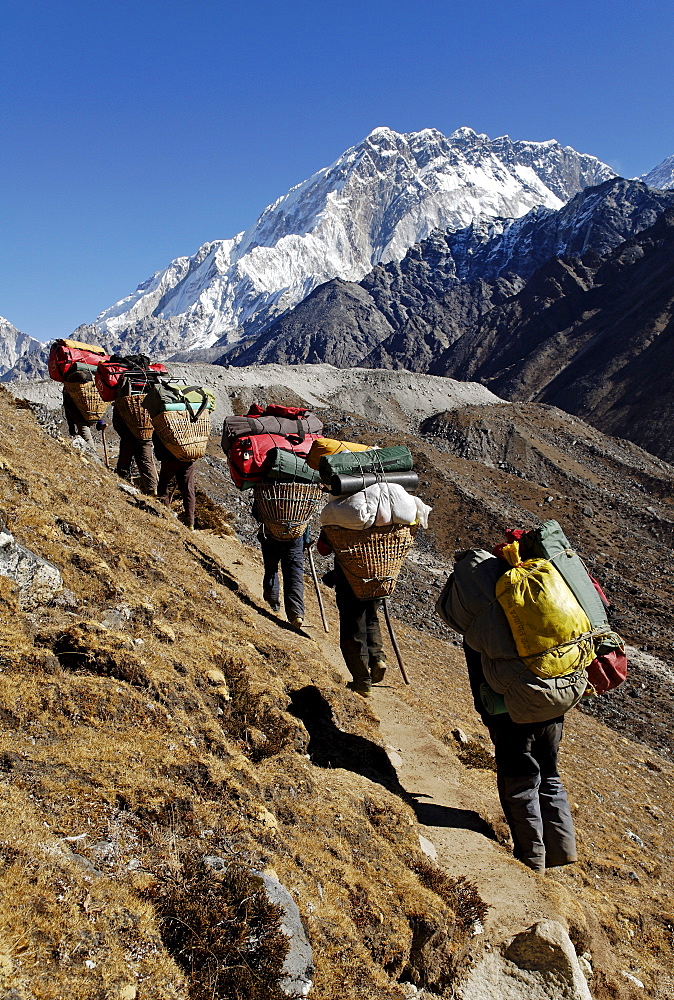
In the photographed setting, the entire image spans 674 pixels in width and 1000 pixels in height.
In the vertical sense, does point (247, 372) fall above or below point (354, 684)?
above

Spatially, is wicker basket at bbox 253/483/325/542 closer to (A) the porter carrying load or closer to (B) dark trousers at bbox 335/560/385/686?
(B) dark trousers at bbox 335/560/385/686

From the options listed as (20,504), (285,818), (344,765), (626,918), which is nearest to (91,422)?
(20,504)

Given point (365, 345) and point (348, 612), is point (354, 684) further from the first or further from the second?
point (365, 345)

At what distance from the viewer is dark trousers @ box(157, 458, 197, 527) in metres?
7.97

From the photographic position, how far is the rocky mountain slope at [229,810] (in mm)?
2152

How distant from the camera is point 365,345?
551 feet

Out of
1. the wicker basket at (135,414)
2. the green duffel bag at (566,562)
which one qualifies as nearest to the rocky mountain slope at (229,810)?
the wicker basket at (135,414)

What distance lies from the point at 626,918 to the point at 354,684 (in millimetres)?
2455

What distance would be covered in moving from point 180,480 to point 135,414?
1004 millimetres

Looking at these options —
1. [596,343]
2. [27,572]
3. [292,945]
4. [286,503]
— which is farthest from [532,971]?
[596,343]

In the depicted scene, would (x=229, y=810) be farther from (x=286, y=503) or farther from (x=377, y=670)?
(x=286, y=503)

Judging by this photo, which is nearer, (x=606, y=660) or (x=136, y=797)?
(x=136, y=797)

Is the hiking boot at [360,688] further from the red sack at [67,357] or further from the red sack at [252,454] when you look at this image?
the red sack at [67,357]

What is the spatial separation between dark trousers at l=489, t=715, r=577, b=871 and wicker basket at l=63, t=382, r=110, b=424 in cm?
763
